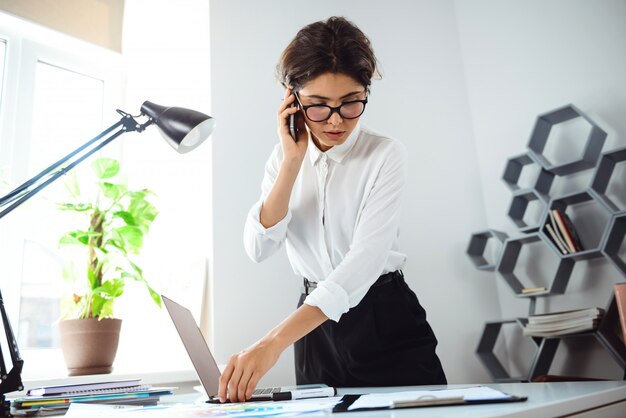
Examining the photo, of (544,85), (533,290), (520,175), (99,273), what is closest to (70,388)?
(99,273)

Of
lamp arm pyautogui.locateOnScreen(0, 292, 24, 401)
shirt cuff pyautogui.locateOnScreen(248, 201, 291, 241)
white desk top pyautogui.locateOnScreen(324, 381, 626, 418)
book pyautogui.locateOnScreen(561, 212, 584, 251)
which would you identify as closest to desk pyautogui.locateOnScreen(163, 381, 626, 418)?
white desk top pyautogui.locateOnScreen(324, 381, 626, 418)

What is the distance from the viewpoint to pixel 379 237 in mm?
1271

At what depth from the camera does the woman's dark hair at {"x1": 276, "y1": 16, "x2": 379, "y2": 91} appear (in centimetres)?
134

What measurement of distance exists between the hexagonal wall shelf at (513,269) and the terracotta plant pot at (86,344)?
1.83 m

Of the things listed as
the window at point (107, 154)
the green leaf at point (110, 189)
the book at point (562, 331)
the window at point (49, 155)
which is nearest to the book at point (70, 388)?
the window at point (107, 154)

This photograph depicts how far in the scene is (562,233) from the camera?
2396 millimetres

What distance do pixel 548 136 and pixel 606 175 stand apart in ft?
1.31

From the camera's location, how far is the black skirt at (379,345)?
1.40 m

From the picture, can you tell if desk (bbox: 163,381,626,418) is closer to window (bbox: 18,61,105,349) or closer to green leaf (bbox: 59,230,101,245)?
green leaf (bbox: 59,230,101,245)

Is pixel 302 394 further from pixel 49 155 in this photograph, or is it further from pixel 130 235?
pixel 49 155

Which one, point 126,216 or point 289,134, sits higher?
point 289,134

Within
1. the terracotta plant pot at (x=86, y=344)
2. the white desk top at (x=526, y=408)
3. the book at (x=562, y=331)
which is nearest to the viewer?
the white desk top at (x=526, y=408)

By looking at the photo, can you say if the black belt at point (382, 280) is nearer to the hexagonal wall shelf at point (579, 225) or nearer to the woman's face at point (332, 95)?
the woman's face at point (332, 95)

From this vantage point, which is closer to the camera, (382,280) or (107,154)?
(382,280)
